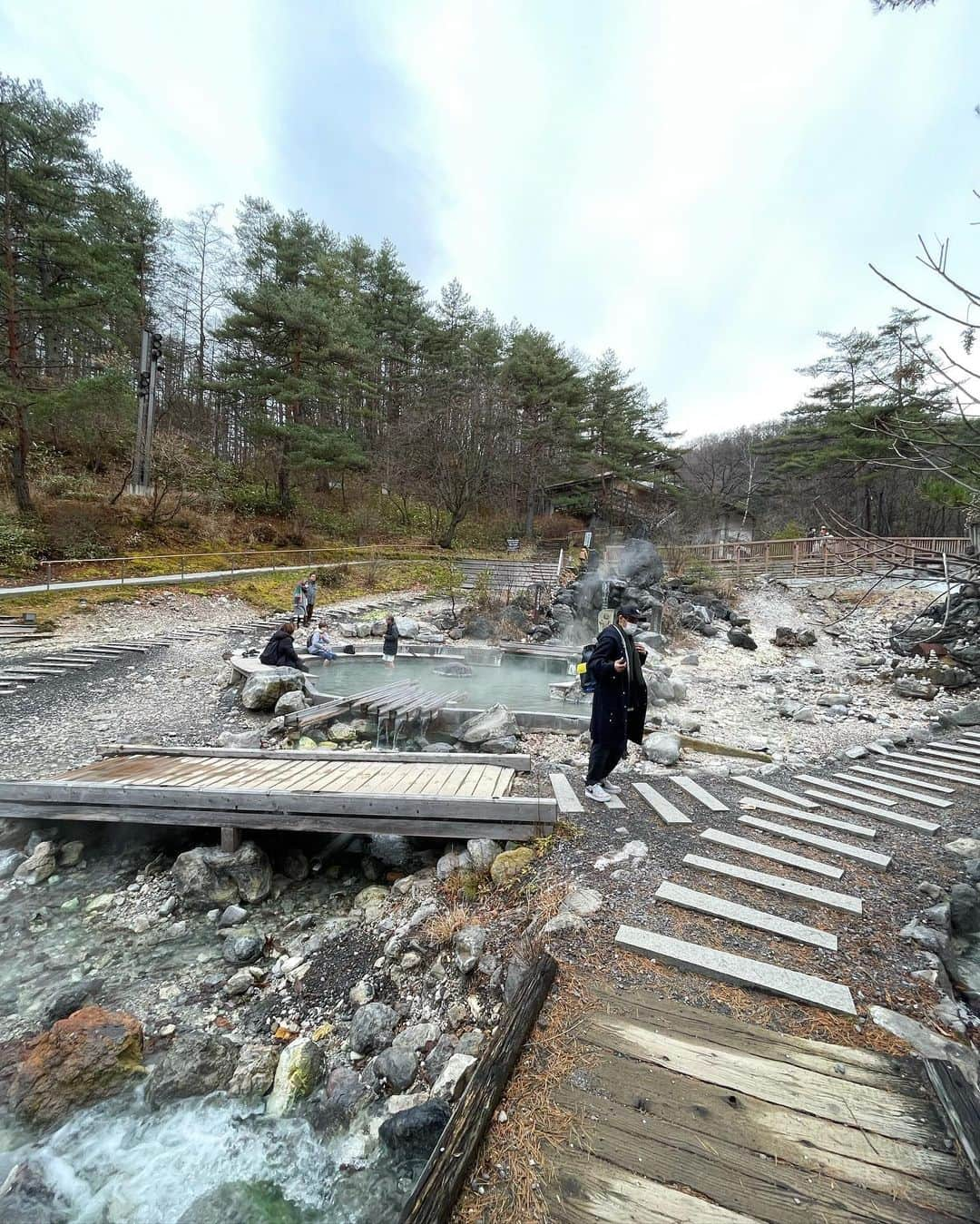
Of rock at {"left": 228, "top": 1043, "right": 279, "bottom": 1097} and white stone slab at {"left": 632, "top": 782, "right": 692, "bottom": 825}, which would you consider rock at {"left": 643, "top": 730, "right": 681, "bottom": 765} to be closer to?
white stone slab at {"left": 632, "top": 782, "right": 692, "bottom": 825}

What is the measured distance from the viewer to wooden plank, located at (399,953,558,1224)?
A: 4.78 feet

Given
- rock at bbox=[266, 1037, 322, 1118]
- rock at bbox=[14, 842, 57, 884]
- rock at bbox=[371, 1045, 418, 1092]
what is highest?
rock at bbox=[371, 1045, 418, 1092]

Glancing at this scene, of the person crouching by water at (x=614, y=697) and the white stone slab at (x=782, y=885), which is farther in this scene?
the person crouching by water at (x=614, y=697)

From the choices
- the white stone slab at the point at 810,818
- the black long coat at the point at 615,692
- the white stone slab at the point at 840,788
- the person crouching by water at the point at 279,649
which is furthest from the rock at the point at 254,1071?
the person crouching by water at the point at 279,649

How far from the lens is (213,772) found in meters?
5.00

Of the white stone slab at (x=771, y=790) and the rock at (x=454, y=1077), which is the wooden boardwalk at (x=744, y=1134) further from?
Result: the white stone slab at (x=771, y=790)

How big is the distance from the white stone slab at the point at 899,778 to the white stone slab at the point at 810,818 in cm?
156

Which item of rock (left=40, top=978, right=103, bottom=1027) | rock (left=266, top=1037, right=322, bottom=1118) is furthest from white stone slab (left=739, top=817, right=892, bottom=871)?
rock (left=40, top=978, right=103, bottom=1027)

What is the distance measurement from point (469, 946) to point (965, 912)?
2.95 m

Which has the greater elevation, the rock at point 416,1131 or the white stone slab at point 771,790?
the white stone slab at point 771,790

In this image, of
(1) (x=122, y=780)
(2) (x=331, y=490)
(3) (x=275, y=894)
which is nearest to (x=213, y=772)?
(1) (x=122, y=780)

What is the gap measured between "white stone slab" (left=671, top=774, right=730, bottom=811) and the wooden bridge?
150cm

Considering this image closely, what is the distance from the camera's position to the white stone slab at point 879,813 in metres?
4.14

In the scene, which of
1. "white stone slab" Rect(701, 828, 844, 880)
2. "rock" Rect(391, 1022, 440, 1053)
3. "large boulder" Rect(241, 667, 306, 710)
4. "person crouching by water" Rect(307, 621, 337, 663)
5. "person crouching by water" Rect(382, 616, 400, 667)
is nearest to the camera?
"rock" Rect(391, 1022, 440, 1053)
